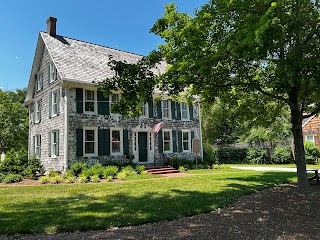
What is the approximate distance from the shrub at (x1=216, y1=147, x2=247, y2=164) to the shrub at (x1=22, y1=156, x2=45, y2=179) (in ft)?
57.8

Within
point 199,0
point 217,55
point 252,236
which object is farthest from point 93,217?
point 199,0

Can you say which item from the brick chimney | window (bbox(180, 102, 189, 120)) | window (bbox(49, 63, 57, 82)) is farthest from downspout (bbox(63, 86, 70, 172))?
window (bbox(180, 102, 189, 120))

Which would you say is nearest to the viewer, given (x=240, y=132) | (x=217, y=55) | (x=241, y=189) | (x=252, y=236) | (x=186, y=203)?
(x=252, y=236)

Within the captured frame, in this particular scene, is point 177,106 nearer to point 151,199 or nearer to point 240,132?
point 151,199

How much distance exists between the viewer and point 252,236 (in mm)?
5156

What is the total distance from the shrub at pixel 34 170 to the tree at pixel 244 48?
11516 millimetres

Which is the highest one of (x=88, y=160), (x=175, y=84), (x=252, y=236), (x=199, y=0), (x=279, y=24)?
(x=199, y=0)

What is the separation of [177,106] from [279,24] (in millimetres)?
15795

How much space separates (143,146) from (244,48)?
1441 cm

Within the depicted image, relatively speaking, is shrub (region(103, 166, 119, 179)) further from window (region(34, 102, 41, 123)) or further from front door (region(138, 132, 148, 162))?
window (region(34, 102, 41, 123))

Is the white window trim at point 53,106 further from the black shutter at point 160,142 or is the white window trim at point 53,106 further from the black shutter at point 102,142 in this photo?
the black shutter at point 160,142

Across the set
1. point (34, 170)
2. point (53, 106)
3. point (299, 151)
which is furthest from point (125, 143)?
point (299, 151)

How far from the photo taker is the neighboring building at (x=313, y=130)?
86.5 ft

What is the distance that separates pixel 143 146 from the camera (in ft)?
64.5
